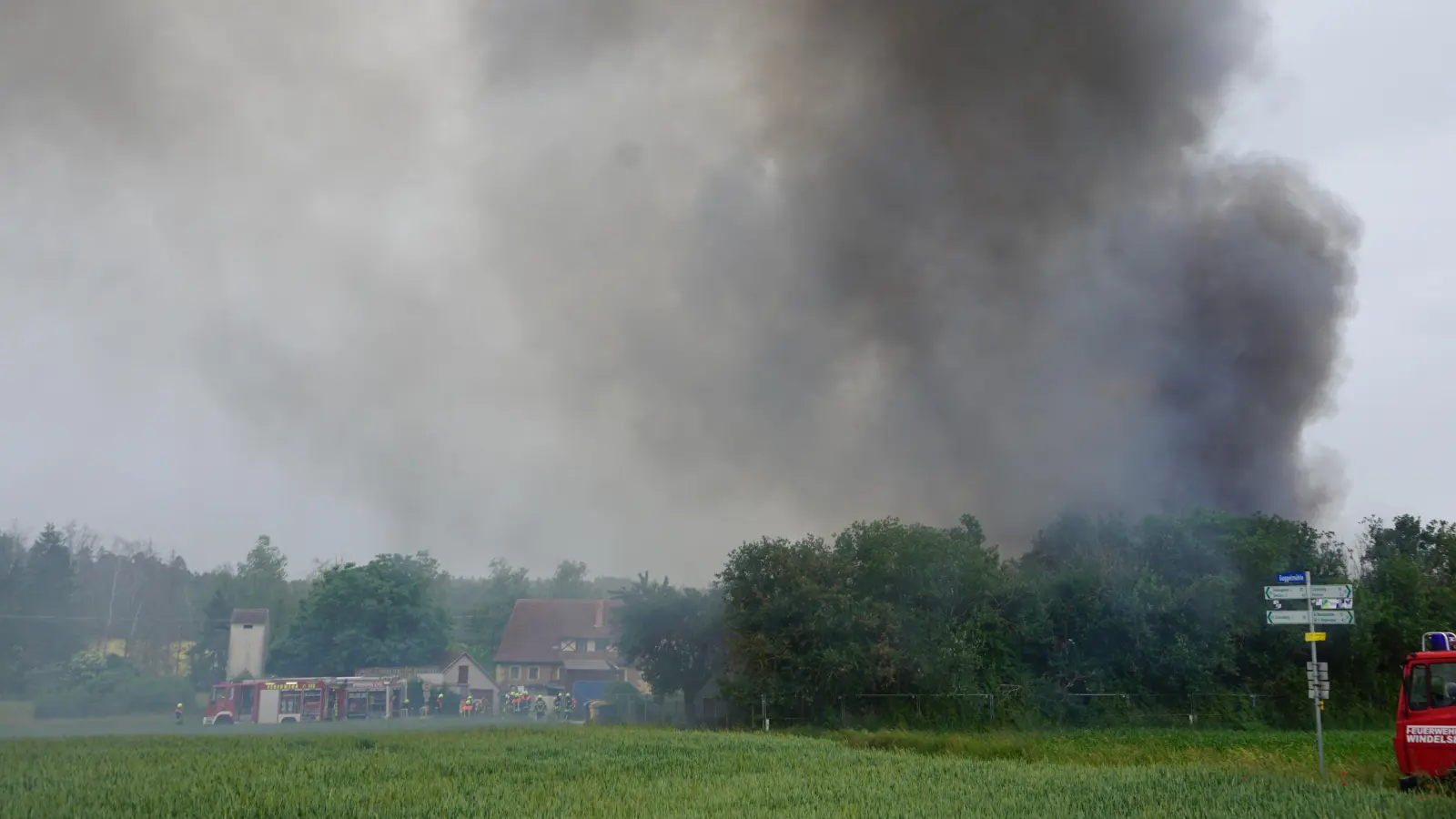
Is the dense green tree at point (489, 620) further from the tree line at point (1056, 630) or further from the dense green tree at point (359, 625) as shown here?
the tree line at point (1056, 630)

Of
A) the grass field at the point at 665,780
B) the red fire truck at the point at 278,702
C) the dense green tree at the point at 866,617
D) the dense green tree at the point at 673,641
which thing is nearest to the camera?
the grass field at the point at 665,780

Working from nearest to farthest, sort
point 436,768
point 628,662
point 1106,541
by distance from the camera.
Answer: point 436,768 < point 1106,541 < point 628,662

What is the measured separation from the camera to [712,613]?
48531 millimetres

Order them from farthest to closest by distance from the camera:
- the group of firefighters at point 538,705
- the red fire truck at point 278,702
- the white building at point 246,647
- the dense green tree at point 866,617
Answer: the white building at point 246,647 → the group of firefighters at point 538,705 → the red fire truck at point 278,702 → the dense green tree at point 866,617

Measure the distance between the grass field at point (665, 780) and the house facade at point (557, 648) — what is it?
43356 mm

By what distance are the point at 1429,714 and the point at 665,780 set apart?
43.9 ft

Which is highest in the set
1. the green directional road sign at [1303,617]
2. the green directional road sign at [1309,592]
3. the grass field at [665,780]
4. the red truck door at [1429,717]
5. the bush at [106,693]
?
the green directional road sign at [1309,592]

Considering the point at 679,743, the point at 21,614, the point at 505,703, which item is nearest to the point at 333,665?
the point at 505,703

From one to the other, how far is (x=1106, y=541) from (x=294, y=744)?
1385 inches

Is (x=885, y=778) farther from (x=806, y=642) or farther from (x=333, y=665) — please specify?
(x=333, y=665)

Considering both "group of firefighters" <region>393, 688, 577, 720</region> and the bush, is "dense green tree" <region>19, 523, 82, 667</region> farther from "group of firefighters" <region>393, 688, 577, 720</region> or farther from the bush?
"group of firefighters" <region>393, 688, 577, 720</region>

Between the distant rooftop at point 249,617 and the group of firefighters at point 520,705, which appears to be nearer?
the group of firefighters at point 520,705

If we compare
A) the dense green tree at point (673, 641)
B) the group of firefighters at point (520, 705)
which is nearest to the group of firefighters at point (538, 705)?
the group of firefighters at point (520, 705)

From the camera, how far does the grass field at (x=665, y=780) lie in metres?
15.8
